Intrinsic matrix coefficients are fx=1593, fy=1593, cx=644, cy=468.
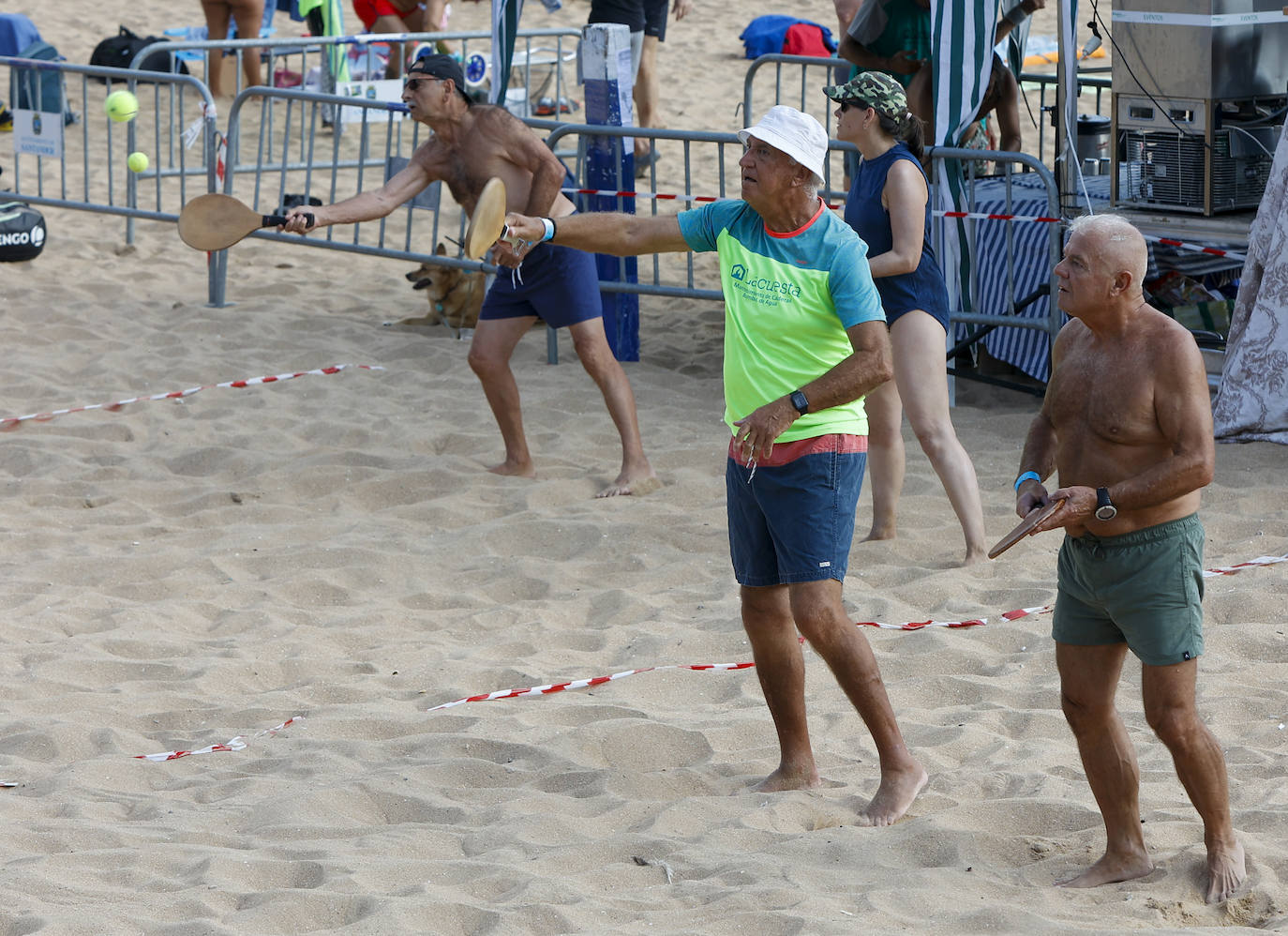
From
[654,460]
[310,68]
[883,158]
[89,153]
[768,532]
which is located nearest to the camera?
[768,532]

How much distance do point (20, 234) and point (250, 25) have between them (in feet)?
13.5

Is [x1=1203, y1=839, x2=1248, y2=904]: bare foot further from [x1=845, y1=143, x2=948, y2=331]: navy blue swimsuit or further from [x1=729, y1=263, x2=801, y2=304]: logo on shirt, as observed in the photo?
[x1=845, y1=143, x2=948, y2=331]: navy blue swimsuit

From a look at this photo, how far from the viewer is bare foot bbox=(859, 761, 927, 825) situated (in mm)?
3705

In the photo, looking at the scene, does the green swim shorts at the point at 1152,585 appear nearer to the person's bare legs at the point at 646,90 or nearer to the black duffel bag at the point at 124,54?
the person's bare legs at the point at 646,90

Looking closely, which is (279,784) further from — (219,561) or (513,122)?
(513,122)

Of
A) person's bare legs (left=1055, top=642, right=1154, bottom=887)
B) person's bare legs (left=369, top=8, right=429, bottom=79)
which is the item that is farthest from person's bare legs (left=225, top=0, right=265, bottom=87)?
person's bare legs (left=1055, top=642, right=1154, bottom=887)

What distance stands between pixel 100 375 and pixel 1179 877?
6403 mm

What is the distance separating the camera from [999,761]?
159 inches

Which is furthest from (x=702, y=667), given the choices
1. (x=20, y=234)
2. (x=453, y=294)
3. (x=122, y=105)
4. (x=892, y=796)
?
(x=122, y=105)

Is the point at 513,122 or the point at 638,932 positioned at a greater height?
the point at 513,122

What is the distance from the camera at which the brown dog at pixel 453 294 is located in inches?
356

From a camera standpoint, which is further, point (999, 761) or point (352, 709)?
point (352, 709)

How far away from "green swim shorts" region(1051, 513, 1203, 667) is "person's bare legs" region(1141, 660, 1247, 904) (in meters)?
0.05

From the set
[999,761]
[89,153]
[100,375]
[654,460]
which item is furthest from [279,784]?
[89,153]
